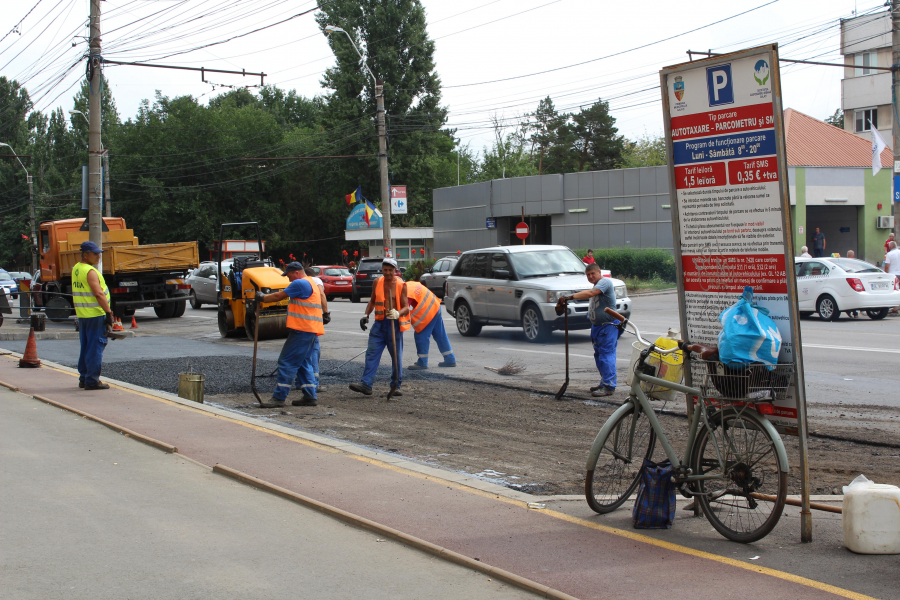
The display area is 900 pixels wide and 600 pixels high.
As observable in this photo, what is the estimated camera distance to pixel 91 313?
35.8 ft

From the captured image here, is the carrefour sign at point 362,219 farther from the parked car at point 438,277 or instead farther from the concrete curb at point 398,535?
the concrete curb at point 398,535

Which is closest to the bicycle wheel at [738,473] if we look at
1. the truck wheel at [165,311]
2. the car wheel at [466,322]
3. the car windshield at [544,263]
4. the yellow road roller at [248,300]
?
the car windshield at [544,263]

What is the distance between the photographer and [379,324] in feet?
36.6

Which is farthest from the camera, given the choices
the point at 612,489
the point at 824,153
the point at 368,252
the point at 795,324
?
the point at 368,252

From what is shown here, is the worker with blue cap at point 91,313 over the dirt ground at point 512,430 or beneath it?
over

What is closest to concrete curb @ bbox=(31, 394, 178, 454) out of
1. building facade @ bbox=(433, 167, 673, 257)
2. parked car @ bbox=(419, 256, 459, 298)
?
parked car @ bbox=(419, 256, 459, 298)

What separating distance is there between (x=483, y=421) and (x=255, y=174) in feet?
190

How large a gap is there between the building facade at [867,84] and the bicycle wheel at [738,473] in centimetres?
6013

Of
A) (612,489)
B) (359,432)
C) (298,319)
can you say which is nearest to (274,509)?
(612,489)

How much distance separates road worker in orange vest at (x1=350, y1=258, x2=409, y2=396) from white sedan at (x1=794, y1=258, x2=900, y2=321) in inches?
452

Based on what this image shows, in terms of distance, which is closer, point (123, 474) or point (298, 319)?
point (123, 474)

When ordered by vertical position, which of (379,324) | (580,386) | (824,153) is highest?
(824,153)

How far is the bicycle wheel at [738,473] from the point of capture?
4.75 meters

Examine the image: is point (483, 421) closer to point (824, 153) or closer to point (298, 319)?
point (298, 319)
